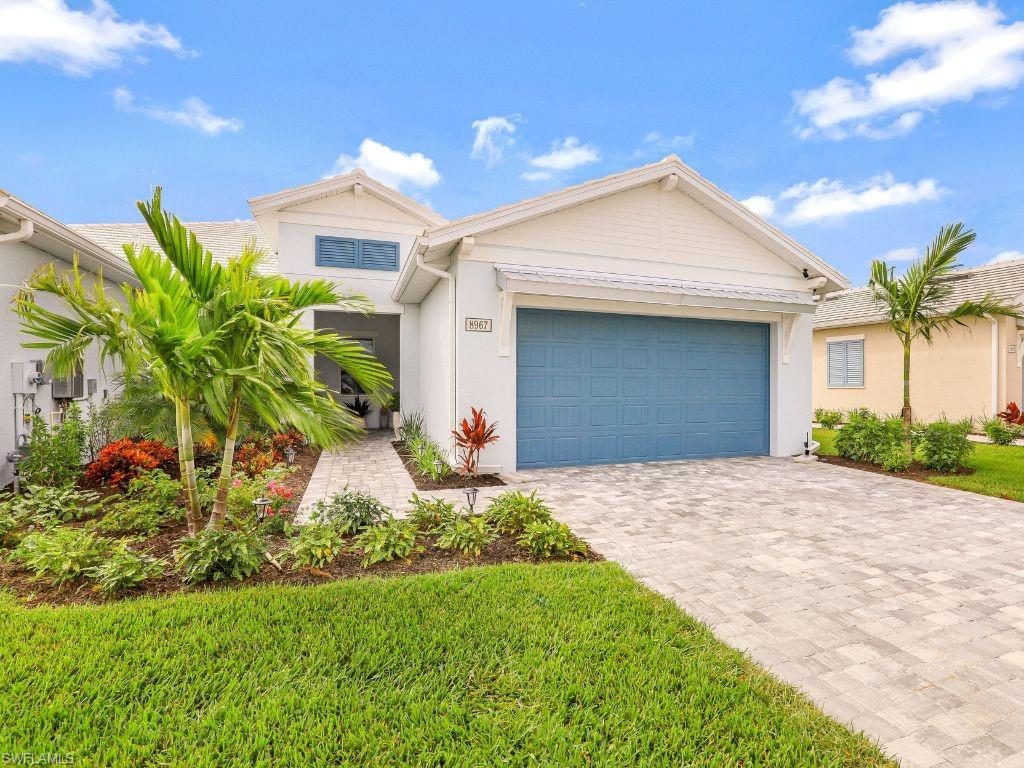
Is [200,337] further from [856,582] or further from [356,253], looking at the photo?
[356,253]

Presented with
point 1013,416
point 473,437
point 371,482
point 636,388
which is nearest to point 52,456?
point 371,482

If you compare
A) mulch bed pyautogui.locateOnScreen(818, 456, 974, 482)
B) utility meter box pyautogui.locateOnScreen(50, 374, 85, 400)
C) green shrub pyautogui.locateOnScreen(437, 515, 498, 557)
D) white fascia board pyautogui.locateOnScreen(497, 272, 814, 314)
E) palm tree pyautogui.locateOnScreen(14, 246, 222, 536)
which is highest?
white fascia board pyautogui.locateOnScreen(497, 272, 814, 314)

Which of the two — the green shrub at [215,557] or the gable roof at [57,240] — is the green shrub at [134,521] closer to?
the green shrub at [215,557]

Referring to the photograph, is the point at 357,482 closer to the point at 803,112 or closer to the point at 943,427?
the point at 943,427

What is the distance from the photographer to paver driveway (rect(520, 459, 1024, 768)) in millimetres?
2416

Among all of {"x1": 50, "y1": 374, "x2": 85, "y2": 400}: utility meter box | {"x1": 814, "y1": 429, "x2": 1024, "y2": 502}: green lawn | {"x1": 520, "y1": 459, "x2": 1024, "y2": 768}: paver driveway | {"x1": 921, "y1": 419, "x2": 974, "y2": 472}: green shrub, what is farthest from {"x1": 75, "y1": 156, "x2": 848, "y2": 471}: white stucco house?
{"x1": 50, "y1": 374, "x2": 85, "y2": 400}: utility meter box

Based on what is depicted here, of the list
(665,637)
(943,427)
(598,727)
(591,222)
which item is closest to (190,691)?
(598,727)

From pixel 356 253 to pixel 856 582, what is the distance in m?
11.5

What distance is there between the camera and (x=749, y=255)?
9.44 meters

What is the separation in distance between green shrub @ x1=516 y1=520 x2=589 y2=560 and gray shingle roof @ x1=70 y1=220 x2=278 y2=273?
473 inches

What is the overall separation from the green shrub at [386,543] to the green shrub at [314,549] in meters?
0.21

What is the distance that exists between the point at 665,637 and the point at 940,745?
1.24 metres

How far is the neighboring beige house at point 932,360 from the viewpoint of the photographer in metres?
12.8

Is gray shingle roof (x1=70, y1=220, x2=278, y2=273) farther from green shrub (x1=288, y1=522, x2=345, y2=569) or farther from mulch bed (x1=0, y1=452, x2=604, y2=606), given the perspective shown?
green shrub (x1=288, y1=522, x2=345, y2=569)
